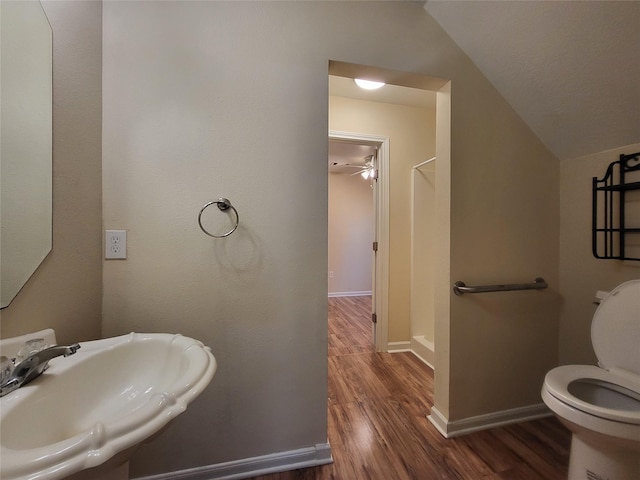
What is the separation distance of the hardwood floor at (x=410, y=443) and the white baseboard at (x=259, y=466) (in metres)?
0.03

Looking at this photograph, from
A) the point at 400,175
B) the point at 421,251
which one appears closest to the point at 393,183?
the point at 400,175

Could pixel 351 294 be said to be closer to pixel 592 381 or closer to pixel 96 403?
pixel 592 381

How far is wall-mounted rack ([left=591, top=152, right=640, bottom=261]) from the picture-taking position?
1335 mm

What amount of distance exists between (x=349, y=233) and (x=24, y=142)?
436 cm

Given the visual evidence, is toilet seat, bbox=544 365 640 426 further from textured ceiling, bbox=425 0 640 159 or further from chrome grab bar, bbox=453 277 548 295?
textured ceiling, bbox=425 0 640 159

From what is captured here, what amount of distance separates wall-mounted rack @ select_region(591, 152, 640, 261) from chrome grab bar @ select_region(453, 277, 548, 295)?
0.32 meters

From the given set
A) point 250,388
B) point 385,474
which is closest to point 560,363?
point 385,474

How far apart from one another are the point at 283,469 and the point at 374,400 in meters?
0.80

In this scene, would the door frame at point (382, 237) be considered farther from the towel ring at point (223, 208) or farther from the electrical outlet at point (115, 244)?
the electrical outlet at point (115, 244)

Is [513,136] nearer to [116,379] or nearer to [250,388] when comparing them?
[250,388]

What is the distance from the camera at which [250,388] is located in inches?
47.8

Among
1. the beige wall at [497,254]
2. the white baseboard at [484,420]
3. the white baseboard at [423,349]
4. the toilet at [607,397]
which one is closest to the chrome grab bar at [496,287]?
the beige wall at [497,254]

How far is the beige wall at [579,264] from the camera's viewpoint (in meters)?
1.46

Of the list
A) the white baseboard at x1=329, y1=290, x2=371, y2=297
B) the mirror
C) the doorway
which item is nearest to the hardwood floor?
the doorway
